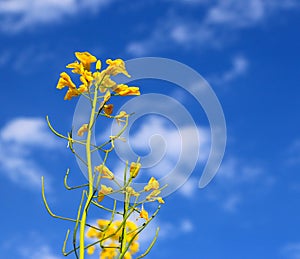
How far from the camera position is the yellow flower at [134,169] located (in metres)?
2.32

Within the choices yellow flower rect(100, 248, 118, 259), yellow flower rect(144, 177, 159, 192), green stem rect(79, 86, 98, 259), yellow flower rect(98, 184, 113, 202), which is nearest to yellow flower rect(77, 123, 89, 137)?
Result: green stem rect(79, 86, 98, 259)

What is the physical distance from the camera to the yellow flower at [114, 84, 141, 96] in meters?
2.31

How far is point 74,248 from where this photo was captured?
206cm

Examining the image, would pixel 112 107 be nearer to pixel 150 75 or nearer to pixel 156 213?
pixel 156 213

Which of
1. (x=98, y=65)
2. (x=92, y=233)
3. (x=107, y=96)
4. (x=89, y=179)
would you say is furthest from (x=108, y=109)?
(x=92, y=233)

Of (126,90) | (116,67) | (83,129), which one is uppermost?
(116,67)

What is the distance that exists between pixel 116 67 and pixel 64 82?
0.91 ft

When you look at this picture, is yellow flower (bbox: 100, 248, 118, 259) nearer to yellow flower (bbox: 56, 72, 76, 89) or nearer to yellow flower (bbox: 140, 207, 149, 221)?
yellow flower (bbox: 140, 207, 149, 221)

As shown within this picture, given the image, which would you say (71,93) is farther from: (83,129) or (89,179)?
(89,179)

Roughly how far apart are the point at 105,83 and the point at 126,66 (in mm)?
140

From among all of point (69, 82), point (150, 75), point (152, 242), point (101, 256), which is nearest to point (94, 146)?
point (69, 82)

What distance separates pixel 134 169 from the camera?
2320mm

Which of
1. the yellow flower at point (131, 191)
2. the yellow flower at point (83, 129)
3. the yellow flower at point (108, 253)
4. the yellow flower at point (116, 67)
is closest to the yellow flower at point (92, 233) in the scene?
the yellow flower at point (108, 253)

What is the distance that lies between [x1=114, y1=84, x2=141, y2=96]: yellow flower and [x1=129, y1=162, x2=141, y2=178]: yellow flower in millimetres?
356
